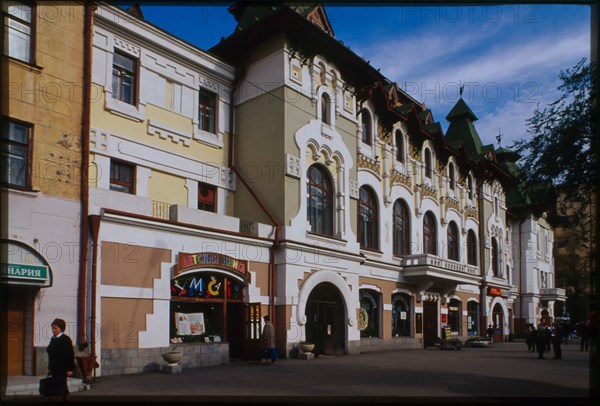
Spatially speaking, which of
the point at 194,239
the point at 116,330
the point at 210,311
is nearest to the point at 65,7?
the point at 194,239

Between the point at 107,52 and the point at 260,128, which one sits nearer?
the point at 107,52

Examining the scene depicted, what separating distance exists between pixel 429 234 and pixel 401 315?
18.5 ft

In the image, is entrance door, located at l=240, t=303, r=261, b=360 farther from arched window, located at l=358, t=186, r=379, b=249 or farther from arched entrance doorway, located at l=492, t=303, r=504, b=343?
arched entrance doorway, located at l=492, t=303, r=504, b=343

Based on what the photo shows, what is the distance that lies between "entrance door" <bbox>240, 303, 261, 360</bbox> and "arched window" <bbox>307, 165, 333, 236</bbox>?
4.40 metres

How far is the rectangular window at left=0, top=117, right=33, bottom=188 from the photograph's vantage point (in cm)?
1369

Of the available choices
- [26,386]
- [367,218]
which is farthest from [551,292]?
[26,386]

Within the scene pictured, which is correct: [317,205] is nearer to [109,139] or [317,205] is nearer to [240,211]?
[240,211]

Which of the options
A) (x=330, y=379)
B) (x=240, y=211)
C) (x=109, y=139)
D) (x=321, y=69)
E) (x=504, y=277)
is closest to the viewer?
(x=330, y=379)

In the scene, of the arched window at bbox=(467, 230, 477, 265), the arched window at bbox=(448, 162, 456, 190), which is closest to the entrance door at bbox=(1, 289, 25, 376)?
the arched window at bbox=(448, 162, 456, 190)

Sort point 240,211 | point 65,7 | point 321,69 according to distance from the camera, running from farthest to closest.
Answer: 1. point 321,69
2. point 240,211
3. point 65,7

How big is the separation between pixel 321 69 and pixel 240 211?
6662mm

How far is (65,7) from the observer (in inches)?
603

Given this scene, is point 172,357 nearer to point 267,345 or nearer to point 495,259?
point 267,345

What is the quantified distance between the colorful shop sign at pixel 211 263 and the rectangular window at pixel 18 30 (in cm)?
677
